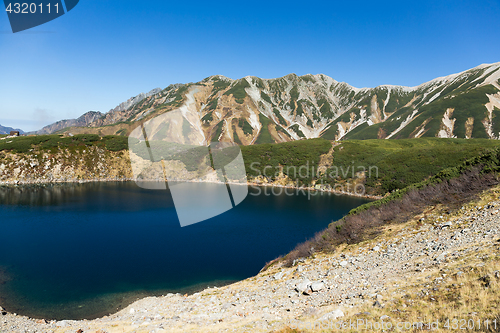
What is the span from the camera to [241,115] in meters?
191

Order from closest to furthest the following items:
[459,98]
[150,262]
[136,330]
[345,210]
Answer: [136,330] → [150,262] → [345,210] → [459,98]

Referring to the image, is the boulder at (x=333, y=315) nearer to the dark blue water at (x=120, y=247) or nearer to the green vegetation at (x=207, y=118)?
the dark blue water at (x=120, y=247)

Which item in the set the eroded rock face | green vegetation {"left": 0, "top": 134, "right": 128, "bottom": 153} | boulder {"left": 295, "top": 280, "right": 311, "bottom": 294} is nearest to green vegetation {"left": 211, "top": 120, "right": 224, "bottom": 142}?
green vegetation {"left": 0, "top": 134, "right": 128, "bottom": 153}

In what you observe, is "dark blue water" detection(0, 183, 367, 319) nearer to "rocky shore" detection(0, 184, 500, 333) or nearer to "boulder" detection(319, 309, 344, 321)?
"rocky shore" detection(0, 184, 500, 333)

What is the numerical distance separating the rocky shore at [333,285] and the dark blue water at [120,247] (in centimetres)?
323

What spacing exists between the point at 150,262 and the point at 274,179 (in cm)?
5758

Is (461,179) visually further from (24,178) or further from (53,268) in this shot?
(24,178)

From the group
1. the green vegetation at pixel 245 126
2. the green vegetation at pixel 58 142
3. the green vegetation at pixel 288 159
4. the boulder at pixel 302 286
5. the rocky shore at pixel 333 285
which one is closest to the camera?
the rocky shore at pixel 333 285

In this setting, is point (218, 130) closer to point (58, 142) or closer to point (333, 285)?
point (58, 142)

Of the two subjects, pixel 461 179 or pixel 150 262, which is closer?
pixel 461 179

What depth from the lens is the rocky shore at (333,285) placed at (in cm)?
1111

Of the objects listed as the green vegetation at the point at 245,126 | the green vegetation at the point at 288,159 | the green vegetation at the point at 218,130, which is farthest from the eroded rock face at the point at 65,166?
the green vegetation at the point at 245,126

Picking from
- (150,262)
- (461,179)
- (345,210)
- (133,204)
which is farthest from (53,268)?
(345,210)

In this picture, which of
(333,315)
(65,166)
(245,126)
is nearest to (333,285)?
(333,315)
